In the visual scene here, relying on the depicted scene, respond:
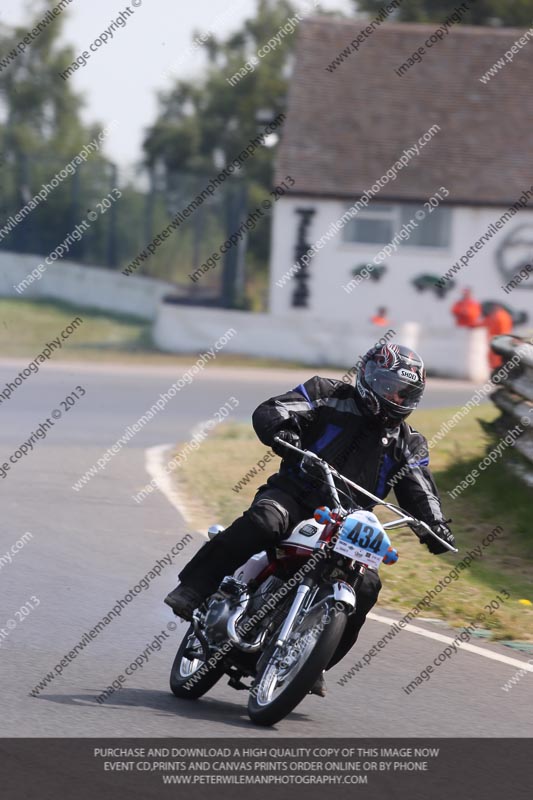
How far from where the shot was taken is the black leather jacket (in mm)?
6633

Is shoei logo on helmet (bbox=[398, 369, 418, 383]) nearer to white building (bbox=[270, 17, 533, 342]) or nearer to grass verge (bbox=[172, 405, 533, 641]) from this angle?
grass verge (bbox=[172, 405, 533, 641])

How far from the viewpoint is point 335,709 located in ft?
21.7

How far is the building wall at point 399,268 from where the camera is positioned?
36094 millimetres

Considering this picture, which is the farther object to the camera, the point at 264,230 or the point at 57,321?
the point at 264,230

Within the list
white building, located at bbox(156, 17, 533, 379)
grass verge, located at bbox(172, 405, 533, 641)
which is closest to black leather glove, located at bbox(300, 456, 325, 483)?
grass verge, located at bbox(172, 405, 533, 641)

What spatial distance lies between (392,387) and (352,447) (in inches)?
14.4

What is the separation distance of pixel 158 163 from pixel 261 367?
110 ft

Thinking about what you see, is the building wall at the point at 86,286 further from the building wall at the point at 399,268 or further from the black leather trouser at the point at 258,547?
the black leather trouser at the point at 258,547

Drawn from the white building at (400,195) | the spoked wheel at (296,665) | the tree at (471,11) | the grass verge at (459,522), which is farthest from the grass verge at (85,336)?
the spoked wheel at (296,665)

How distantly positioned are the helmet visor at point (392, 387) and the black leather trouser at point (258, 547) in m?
0.63
